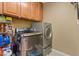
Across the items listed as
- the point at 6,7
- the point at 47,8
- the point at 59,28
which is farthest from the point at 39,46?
the point at 6,7

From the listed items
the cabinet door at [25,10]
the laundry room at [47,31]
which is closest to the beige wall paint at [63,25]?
the laundry room at [47,31]

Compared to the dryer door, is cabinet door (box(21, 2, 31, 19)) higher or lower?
higher

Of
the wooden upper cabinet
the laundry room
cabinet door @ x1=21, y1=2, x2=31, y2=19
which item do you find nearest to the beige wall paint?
the laundry room

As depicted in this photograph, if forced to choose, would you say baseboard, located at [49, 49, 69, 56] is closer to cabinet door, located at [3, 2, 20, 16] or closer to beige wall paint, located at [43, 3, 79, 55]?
beige wall paint, located at [43, 3, 79, 55]

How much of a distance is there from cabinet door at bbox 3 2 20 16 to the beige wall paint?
1.20ft

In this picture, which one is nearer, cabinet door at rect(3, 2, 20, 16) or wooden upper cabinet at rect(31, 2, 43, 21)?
cabinet door at rect(3, 2, 20, 16)

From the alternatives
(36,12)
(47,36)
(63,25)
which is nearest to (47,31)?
(47,36)

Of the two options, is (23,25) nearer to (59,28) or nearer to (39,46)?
(39,46)

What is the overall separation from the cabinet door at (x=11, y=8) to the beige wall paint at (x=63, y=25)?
1.20ft

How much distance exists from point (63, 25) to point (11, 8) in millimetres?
644

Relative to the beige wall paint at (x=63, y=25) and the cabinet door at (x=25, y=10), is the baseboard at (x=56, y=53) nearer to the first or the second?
the beige wall paint at (x=63, y=25)

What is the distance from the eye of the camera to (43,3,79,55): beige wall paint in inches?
62.2

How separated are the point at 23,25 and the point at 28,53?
1.64 feet

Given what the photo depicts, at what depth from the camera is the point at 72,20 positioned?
1608 mm
